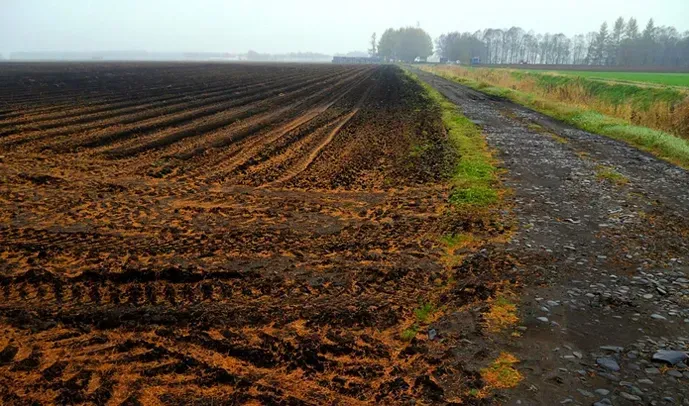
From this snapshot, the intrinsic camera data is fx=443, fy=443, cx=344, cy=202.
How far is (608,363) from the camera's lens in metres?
3.45

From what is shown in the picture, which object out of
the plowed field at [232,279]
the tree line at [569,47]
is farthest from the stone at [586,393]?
the tree line at [569,47]

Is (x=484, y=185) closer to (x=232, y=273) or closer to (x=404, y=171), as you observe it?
(x=404, y=171)

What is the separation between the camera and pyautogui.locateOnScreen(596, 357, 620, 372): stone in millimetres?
3398

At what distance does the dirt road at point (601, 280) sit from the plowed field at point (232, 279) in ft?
1.73

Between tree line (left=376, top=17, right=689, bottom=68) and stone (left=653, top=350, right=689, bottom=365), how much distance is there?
115303 mm

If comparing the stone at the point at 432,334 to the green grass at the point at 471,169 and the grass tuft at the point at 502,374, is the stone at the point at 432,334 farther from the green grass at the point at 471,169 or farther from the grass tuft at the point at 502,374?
the green grass at the point at 471,169

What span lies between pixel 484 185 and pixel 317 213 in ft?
11.4

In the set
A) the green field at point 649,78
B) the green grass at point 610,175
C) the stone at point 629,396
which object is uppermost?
the green field at point 649,78

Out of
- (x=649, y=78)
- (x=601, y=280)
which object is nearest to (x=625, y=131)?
(x=601, y=280)

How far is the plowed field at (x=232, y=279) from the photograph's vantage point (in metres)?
3.25

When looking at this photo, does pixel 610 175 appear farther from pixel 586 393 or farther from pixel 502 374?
pixel 502 374

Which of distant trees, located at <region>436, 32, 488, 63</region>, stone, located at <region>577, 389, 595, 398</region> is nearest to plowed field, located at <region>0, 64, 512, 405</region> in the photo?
stone, located at <region>577, 389, 595, 398</region>

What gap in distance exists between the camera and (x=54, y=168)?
8953 mm

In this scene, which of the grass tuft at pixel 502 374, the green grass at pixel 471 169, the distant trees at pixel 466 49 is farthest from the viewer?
the distant trees at pixel 466 49
